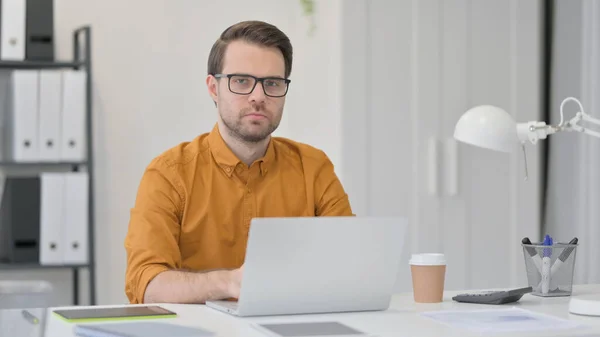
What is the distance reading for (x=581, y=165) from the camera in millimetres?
3445

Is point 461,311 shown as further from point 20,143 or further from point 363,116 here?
point 20,143

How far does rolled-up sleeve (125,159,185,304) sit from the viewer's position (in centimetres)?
213

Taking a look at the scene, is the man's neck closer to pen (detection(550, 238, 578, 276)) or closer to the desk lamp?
the desk lamp

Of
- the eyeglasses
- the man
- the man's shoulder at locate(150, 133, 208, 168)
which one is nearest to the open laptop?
the man

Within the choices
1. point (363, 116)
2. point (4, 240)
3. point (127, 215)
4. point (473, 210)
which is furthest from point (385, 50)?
point (4, 240)

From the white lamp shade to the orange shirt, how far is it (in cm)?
55

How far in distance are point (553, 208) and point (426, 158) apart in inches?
24.1

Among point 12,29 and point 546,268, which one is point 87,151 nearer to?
point 12,29

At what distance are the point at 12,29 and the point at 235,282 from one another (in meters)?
1.89

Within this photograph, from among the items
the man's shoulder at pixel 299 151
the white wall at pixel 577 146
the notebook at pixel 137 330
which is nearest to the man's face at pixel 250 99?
the man's shoulder at pixel 299 151

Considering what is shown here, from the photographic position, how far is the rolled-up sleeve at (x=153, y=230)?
7.00 feet

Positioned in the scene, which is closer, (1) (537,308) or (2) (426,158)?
(1) (537,308)

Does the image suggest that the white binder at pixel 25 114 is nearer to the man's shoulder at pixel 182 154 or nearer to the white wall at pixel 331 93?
the white wall at pixel 331 93

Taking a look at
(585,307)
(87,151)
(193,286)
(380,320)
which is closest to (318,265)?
(380,320)
